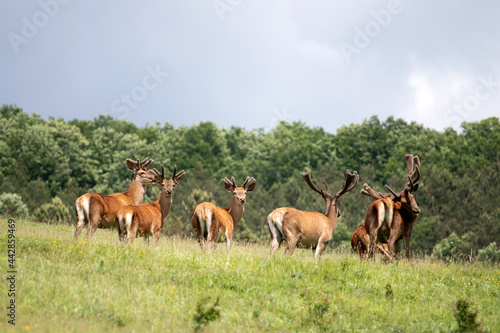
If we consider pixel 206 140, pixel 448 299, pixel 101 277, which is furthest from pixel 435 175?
pixel 101 277

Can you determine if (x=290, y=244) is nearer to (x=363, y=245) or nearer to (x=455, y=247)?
(x=363, y=245)

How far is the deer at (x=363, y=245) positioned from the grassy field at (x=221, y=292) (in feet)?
2.51

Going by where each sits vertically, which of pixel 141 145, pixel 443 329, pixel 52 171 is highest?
pixel 141 145

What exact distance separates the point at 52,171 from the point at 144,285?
200 ft

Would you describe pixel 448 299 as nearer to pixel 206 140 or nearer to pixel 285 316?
pixel 285 316

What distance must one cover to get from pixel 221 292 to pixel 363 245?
5250mm

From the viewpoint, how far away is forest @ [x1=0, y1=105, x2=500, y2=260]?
47.1 metres

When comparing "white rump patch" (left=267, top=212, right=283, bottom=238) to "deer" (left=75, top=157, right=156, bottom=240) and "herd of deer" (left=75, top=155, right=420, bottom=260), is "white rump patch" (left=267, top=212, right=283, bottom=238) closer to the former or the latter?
"herd of deer" (left=75, top=155, right=420, bottom=260)

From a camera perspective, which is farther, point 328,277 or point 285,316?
point 328,277

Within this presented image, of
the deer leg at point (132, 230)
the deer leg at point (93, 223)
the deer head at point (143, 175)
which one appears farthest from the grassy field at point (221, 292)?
the deer head at point (143, 175)

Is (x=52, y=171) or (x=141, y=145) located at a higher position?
(x=141, y=145)

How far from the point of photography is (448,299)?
10305 millimetres

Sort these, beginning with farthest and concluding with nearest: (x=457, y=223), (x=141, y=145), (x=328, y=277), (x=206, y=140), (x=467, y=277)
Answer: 1. (x=206, y=140)
2. (x=141, y=145)
3. (x=457, y=223)
4. (x=467, y=277)
5. (x=328, y=277)

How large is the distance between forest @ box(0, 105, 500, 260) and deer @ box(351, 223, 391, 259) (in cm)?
2264
